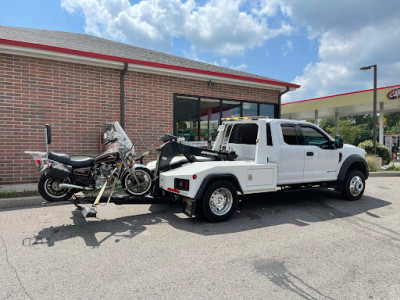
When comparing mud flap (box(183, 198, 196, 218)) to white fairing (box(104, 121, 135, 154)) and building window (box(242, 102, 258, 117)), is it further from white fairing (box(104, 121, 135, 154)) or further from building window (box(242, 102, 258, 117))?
building window (box(242, 102, 258, 117))

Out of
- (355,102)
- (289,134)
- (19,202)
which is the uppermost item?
(355,102)

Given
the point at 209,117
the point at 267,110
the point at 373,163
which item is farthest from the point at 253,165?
the point at 373,163

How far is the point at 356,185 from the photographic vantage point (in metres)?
6.92

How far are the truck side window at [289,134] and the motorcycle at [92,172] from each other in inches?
111

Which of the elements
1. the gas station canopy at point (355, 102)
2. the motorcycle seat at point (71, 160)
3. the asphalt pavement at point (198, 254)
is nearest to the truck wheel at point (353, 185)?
the asphalt pavement at point (198, 254)

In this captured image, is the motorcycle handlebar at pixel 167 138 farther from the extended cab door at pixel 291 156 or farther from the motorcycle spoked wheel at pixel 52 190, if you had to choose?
the extended cab door at pixel 291 156

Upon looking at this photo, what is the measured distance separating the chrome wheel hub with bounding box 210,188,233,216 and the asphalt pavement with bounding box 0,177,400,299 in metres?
0.27

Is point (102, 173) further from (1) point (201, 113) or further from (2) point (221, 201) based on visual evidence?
(1) point (201, 113)

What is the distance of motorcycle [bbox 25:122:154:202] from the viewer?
5000 mm

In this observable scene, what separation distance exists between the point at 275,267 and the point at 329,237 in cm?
150

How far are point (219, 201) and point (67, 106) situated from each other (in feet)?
16.6

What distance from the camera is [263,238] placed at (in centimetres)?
441

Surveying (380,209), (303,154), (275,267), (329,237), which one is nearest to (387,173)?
(380,209)

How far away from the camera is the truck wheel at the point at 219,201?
16.2 ft
